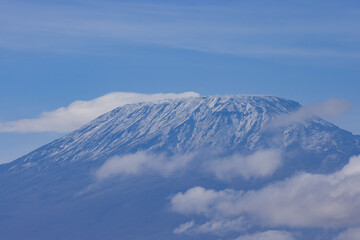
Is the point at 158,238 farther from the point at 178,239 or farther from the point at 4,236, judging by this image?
the point at 4,236

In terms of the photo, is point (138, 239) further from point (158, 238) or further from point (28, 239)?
point (28, 239)

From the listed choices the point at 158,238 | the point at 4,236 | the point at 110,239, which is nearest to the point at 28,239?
the point at 4,236

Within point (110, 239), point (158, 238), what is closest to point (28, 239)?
point (110, 239)

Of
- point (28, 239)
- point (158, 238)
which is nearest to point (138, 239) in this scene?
point (158, 238)

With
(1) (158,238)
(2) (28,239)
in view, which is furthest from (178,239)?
(2) (28,239)

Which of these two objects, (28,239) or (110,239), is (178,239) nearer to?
(110,239)

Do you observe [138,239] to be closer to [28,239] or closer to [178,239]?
[178,239]
